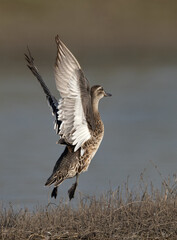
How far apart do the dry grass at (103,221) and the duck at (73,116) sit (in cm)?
72

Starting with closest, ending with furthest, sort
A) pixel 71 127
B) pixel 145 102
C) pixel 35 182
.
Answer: pixel 71 127 → pixel 35 182 → pixel 145 102

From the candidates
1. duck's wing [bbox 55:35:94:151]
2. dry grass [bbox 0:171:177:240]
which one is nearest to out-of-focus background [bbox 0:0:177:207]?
duck's wing [bbox 55:35:94:151]

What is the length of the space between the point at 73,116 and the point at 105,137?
538cm

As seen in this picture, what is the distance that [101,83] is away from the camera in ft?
57.5

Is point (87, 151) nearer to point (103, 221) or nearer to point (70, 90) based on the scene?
point (70, 90)

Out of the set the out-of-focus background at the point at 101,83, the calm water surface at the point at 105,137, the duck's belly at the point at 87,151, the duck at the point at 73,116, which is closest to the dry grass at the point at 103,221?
the duck at the point at 73,116

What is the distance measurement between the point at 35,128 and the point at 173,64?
8407mm

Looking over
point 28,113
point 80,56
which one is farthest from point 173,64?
point 28,113

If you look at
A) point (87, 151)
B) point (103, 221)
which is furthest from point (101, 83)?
point (103, 221)

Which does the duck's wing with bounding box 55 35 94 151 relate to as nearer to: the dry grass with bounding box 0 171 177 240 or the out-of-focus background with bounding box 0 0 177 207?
the dry grass with bounding box 0 171 177 240

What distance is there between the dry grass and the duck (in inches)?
28.2

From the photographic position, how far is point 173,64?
21250 millimetres

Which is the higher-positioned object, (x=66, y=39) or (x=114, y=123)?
(x=66, y=39)

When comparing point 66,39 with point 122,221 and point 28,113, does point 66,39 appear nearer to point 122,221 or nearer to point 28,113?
point 28,113
